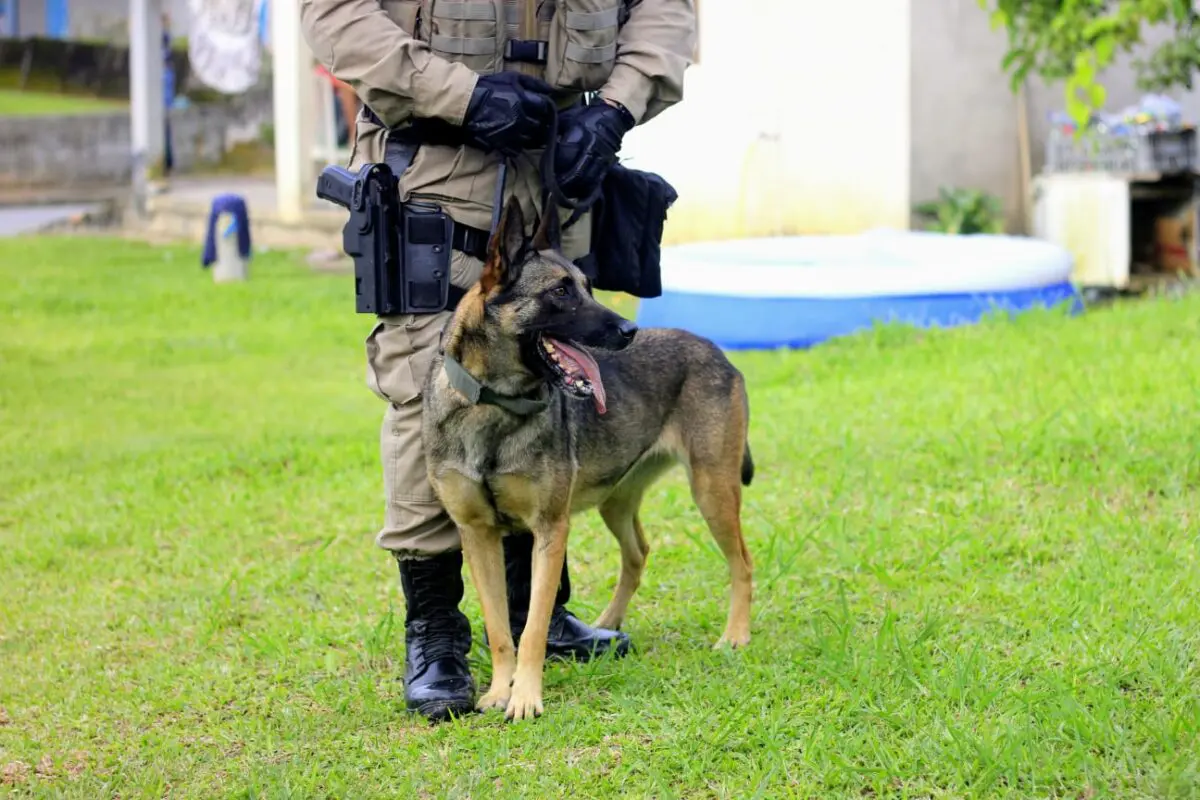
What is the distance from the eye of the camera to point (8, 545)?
582cm

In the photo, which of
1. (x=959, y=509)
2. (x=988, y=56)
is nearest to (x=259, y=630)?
Result: (x=959, y=509)

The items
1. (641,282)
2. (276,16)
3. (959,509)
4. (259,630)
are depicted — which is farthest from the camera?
(276,16)

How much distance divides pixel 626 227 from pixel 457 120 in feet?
2.29

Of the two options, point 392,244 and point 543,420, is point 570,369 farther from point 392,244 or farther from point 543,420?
point 392,244

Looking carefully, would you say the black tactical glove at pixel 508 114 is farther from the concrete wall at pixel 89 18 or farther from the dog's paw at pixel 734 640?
the concrete wall at pixel 89 18

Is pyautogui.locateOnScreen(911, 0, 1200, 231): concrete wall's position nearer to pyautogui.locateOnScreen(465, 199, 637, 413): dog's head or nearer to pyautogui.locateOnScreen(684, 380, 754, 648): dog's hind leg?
pyautogui.locateOnScreen(684, 380, 754, 648): dog's hind leg

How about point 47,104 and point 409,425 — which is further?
point 47,104

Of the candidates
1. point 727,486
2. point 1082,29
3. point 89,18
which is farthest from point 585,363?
point 89,18

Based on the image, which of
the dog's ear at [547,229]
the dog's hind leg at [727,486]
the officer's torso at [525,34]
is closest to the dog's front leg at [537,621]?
the dog's hind leg at [727,486]

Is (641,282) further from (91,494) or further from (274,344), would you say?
(274,344)

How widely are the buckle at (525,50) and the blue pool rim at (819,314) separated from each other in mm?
5600

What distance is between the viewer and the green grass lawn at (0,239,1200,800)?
3506mm

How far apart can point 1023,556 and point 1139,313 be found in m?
4.22

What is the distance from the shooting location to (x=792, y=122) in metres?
12.5
